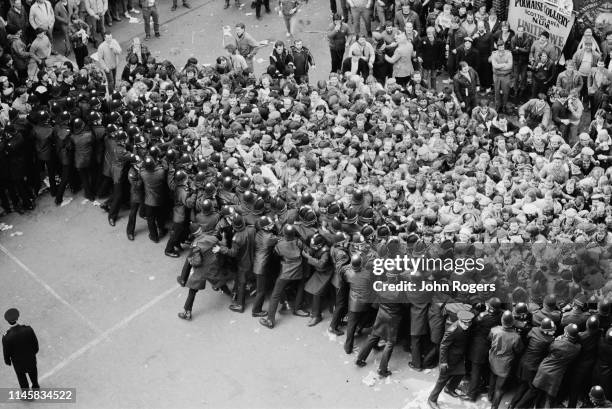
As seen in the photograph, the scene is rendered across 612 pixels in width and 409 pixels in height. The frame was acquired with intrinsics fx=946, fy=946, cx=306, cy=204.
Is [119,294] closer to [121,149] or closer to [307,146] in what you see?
[121,149]

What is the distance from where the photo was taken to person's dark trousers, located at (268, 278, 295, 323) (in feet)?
49.5

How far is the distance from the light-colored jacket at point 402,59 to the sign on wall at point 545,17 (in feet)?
8.23

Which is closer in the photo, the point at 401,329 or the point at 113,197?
the point at 401,329

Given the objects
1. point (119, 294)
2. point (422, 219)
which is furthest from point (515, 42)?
point (119, 294)

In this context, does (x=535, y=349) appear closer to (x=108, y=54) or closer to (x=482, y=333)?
(x=482, y=333)

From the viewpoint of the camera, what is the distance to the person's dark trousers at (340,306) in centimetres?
1458

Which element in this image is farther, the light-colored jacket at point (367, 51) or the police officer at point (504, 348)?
the light-colored jacket at point (367, 51)

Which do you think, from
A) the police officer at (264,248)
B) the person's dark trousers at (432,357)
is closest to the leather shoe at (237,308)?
the police officer at (264,248)

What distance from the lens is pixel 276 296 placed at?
1519 centimetres

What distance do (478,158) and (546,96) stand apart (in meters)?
4.12

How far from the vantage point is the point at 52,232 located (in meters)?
17.7

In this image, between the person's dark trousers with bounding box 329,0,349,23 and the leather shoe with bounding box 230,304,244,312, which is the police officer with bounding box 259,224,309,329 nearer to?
the leather shoe with bounding box 230,304,244,312

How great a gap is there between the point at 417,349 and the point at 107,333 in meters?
5.02

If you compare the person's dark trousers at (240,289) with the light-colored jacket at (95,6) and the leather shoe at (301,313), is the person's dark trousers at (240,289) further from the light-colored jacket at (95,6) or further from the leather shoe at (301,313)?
the light-colored jacket at (95,6)
